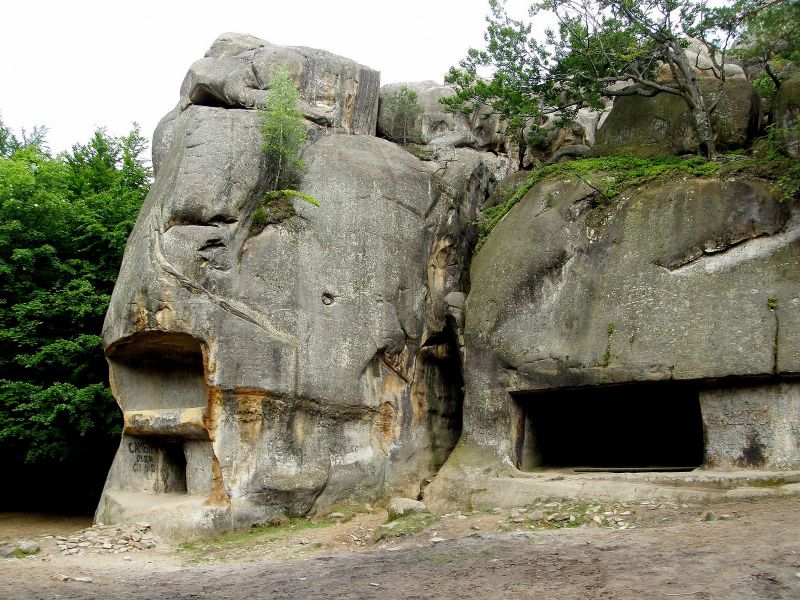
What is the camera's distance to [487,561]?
845 cm

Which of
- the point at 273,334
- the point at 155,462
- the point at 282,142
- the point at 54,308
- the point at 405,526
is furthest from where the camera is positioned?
the point at 54,308

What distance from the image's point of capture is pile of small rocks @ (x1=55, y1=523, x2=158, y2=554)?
417 inches

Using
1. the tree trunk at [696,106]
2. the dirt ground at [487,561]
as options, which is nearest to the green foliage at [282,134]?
the dirt ground at [487,561]

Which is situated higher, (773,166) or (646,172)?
(646,172)

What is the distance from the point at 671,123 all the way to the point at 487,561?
9.00 m

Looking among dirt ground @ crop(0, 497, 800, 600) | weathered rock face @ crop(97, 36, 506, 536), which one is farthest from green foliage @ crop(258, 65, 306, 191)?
dirt ground @ crop(0, 497, 800, 600)

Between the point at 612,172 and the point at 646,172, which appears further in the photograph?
the point at 612,172

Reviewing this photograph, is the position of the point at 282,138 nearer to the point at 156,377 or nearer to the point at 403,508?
the point at 156,377

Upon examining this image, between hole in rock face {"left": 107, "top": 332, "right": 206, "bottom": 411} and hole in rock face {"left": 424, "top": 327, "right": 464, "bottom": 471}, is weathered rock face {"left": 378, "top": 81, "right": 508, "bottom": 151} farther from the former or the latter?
hole in rock face {"left": 107, "top": 332, "right": 206, "bottom": 411}

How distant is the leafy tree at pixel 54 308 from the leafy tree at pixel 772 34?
12.8 meters

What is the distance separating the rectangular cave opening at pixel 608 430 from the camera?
13.1 meters

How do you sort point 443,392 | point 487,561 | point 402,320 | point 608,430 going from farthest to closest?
point 608,430, point 443,392, point 402,320, point 487,561

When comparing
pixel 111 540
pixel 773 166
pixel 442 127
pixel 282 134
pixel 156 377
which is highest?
pixel 442 127

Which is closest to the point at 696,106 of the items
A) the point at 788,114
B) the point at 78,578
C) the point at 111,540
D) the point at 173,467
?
the point at 788,114
